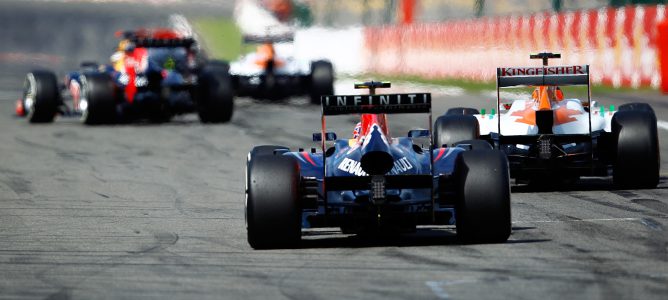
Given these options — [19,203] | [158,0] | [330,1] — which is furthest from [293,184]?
[158,0]

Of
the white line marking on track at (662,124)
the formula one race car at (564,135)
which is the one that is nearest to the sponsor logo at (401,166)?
the formula one race car at (564,135)

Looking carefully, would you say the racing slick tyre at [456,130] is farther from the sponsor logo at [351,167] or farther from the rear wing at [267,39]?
the rear wing at [267,39]

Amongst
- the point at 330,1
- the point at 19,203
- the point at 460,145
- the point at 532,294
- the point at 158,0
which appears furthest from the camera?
the point at 158,0

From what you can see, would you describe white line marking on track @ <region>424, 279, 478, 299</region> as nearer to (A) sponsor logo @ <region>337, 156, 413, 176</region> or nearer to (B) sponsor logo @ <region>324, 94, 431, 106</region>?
(A) sponsor logo @ <region>337, 156, 413, 176</region>

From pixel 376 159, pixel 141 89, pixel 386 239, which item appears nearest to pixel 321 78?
pixel 141 89

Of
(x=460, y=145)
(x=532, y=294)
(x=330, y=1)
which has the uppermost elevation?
(x=330, y=1)

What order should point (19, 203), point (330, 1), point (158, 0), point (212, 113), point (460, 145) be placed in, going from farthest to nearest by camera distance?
1. point (158, 0)
2. point (330, 1)
3. point (212, 113)
4. point (19, 203)
5. point (460, 145)

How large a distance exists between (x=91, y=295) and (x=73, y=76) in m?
18.6

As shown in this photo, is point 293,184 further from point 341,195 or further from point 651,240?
point 651,240

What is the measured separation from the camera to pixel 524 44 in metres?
36.6

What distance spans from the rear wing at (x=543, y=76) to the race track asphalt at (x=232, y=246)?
43.0 inches

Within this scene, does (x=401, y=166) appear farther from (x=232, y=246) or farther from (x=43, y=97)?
(x=43, y=97)

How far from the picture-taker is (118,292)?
9.69 meters

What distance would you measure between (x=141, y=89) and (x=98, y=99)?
0.78 metres
